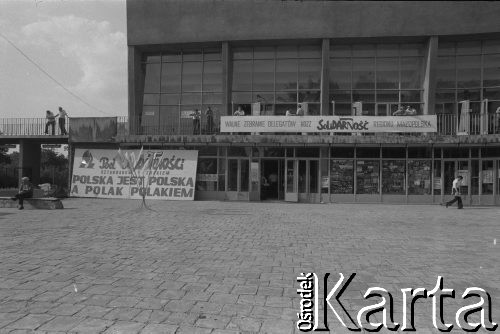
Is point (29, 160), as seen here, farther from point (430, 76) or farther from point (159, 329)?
point (159, 329)

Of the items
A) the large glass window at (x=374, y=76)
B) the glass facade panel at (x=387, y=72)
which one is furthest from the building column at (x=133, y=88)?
the glass facade panel at (x=387, y=72)

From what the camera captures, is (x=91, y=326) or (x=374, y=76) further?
(x=374, y=76)

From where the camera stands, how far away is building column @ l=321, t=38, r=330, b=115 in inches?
961

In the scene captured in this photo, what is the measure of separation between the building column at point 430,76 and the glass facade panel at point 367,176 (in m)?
4.42

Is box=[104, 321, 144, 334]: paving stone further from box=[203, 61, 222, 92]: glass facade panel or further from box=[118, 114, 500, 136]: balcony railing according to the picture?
box=[203, 61, 222, 92]: glass facade panel

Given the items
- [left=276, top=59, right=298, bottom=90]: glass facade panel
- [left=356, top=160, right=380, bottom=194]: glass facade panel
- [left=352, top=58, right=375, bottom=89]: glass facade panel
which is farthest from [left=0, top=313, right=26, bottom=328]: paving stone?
[left=352, top=58, right=375, bottom=89]: glass facade panel

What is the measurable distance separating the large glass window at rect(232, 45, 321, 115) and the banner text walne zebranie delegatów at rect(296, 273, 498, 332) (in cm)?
1984

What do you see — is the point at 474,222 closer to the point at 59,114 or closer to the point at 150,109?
the point at 150,109

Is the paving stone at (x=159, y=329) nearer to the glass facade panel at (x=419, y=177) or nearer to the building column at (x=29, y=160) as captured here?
the glass facade panel at (x=419, y=177)

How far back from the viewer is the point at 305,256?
8125 millimetres

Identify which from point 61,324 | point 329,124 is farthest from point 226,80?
point 61,324

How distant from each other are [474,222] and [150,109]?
1897 cm

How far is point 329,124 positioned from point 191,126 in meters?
8.22

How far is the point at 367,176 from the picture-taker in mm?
23266
